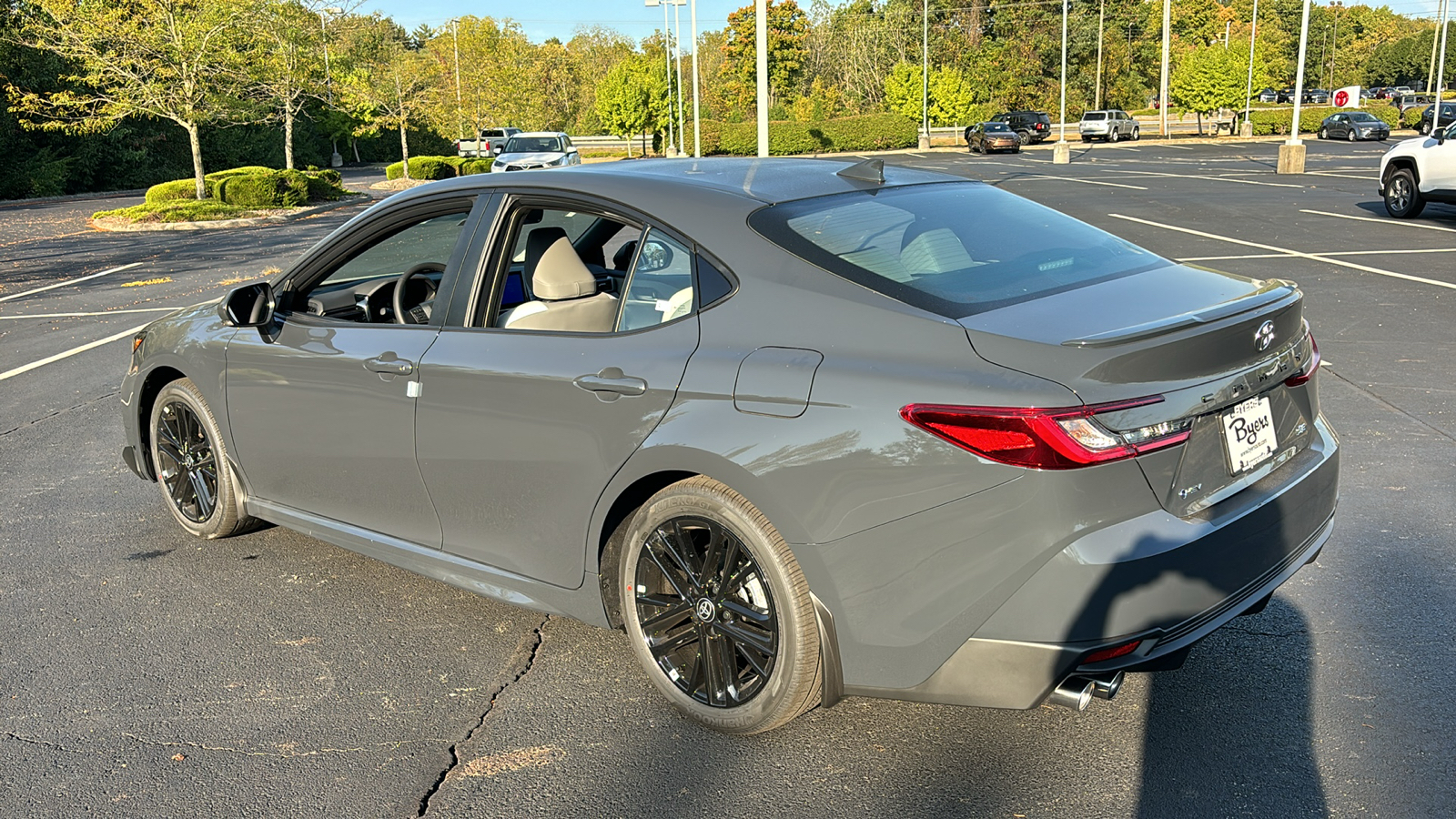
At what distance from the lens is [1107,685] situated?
2.84 meters

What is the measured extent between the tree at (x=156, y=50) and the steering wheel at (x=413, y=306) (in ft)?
90.2

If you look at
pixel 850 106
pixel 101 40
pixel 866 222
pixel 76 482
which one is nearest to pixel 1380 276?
pixel 866 222

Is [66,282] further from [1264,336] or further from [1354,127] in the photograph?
[1354,127]

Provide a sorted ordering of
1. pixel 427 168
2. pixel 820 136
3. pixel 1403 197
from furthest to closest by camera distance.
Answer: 1. pixel 820 136
2. pixel 427 168
3. pixel 1403 197

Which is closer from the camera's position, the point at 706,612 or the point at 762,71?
the point at 706,612

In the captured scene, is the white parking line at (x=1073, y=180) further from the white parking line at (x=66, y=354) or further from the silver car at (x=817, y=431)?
the silver car at (x=817, y=431)

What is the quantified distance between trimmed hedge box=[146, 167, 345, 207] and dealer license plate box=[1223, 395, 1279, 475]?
30.5m

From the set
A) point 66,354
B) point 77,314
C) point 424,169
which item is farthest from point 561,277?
point 424,169

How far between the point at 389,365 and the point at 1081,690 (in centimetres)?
242

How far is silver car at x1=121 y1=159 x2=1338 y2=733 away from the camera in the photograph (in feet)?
8.82

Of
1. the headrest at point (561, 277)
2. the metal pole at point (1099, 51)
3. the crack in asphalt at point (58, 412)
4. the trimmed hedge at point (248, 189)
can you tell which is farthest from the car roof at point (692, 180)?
the metal pole at point (1099, 51)

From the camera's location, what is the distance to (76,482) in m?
6.15

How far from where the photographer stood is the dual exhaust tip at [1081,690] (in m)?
2.80

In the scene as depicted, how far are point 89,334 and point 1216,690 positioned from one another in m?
11.2
